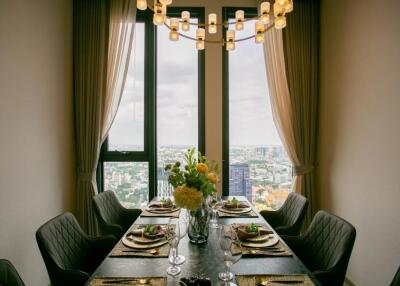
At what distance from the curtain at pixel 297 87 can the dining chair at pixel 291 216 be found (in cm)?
73

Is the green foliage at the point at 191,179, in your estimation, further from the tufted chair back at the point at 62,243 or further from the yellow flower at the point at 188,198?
the tufted chair back at the point at 62,243

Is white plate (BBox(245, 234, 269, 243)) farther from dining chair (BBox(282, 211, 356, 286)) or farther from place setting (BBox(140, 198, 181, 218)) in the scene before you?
place setting (BBox(140, 198, 181, 218))

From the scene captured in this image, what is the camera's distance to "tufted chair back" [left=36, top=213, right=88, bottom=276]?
1613 mm

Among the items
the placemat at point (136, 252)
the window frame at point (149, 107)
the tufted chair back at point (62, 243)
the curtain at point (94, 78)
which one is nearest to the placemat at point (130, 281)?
the placemat at point (136, 252)

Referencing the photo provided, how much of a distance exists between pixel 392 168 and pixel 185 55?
2.43m

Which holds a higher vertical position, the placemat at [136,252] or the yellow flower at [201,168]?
the yellow flower at [201,168]

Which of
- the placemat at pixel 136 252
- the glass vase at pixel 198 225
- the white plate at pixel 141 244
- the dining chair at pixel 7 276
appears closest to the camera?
the dining chair at pixel 7 276

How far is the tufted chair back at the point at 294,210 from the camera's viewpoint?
242 cm

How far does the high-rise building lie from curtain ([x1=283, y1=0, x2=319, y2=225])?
569mm

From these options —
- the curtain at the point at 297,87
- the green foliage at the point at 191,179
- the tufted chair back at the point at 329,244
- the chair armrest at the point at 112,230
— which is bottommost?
the chair armrest at the point at 112,230

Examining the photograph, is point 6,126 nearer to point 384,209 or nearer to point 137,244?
point 137,244

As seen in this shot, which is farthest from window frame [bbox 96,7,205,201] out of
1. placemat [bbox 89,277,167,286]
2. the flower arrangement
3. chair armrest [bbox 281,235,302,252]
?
placemat [bbox 89,277,167,286]

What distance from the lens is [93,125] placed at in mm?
3260

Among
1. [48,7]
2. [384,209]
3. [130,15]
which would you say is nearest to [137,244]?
[384,209]
